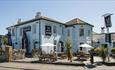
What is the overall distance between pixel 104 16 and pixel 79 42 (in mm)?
15228

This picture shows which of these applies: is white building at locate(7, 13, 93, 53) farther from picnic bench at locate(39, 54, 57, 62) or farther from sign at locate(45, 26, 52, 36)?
picnic bench at locate(39, 54, 57, 62)

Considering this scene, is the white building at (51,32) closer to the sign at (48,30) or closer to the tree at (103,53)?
the sign at (48,30)

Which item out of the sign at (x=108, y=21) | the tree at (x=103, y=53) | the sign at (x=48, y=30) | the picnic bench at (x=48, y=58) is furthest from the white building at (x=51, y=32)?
the tree at (x=103, y=53)

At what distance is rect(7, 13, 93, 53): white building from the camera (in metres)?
36.4

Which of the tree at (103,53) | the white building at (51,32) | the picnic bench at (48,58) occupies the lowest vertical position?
the picnic bench at (48,58)

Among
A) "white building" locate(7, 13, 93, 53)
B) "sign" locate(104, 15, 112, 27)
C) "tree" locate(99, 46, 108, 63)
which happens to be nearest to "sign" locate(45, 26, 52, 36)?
"white building" locate(7, 13, 93, 53)

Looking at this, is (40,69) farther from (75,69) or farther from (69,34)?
(69,34)

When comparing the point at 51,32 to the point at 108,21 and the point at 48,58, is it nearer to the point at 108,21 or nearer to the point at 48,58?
the point at 48,58

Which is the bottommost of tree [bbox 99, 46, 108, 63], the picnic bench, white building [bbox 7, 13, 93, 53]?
the picnic bench

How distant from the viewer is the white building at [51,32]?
36.4 meters

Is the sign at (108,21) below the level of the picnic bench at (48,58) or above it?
above

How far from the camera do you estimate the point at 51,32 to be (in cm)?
3781

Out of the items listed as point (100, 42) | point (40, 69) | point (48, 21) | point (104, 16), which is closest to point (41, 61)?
point (40, 69)

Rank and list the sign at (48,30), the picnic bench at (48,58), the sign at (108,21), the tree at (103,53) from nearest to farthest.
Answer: the tree at (103,53) < the sign at (108,21) < the picnic bench at (48,58) < the sign at (48,30)
